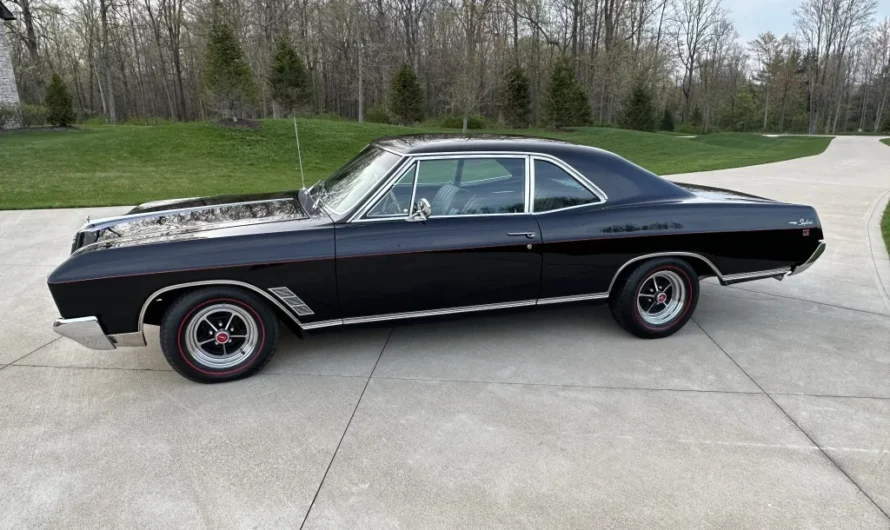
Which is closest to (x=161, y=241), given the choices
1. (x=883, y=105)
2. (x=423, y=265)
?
(x=423, y=265)

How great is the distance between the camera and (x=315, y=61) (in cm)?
4109

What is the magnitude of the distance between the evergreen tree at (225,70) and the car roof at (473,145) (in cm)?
1684

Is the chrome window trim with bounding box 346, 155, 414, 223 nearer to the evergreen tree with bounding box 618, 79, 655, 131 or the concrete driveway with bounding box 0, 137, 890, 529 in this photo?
the concrete driveway with bounding box 0, 137, 890, 529

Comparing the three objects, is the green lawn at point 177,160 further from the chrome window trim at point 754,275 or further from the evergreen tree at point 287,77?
the chrome window trim at point 754,275

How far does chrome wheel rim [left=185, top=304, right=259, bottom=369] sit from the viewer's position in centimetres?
340

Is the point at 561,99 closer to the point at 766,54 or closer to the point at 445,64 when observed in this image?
the point at 445,64

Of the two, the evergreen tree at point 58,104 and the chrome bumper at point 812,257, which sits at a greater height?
the evergreen tree at point 58,104

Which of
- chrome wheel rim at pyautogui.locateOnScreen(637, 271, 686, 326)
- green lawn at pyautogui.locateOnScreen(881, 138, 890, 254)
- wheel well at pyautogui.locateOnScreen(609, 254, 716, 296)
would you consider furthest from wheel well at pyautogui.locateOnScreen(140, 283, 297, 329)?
green lawn at pyautogui.locateOnScreen(881, 138, 890, 254)

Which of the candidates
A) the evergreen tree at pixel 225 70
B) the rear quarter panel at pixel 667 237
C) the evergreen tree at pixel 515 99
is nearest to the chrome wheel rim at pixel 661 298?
the rear quarter panel at pixel 667 237

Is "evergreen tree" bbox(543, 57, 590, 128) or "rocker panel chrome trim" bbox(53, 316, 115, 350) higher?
"evergreen tree" bbox(543, 57, 590, 128)

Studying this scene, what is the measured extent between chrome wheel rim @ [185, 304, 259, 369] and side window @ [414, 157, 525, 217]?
1385mm

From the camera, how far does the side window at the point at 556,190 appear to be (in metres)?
3.97

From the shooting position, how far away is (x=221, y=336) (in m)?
3.46

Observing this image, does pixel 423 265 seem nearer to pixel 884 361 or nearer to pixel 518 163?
pixel 518 163
